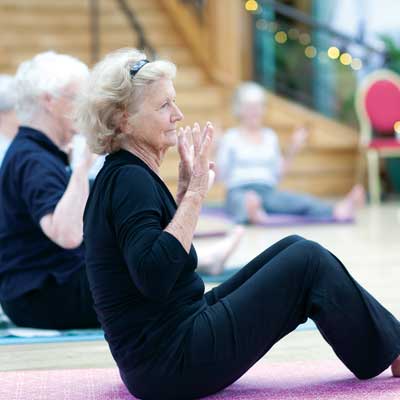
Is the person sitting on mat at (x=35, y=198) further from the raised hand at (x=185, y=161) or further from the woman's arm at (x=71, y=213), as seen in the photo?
the raised hand at (x=185, y=161)

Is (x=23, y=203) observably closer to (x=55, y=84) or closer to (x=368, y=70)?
(x=55, y=84)

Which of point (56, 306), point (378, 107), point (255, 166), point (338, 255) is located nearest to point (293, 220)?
point (255, 166)

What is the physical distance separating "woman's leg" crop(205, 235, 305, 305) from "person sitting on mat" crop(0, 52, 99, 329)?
2.21ft

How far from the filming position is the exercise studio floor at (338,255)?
9.72ft

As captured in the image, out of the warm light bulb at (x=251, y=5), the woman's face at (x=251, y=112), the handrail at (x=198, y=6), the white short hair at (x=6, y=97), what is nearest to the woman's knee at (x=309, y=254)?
the white short hair at (x=6, y=97)

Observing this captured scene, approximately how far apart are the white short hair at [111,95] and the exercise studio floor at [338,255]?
84 cm

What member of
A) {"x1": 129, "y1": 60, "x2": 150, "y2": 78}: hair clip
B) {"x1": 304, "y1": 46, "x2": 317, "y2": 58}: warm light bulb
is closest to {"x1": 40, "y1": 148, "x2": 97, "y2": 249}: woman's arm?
{"x1": 129, "y1": 60, "x2": 150, "y2": 78}: hair clip

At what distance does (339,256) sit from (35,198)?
2496mm

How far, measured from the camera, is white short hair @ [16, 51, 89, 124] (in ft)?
10.5

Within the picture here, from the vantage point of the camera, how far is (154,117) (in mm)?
2342

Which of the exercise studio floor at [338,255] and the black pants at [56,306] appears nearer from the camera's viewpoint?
the exercise studio floor at [338,255]

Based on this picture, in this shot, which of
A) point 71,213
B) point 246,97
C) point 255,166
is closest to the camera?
point 71,213

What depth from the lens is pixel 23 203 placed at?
316 centimetres

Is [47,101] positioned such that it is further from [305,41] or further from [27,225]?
[305,41]
